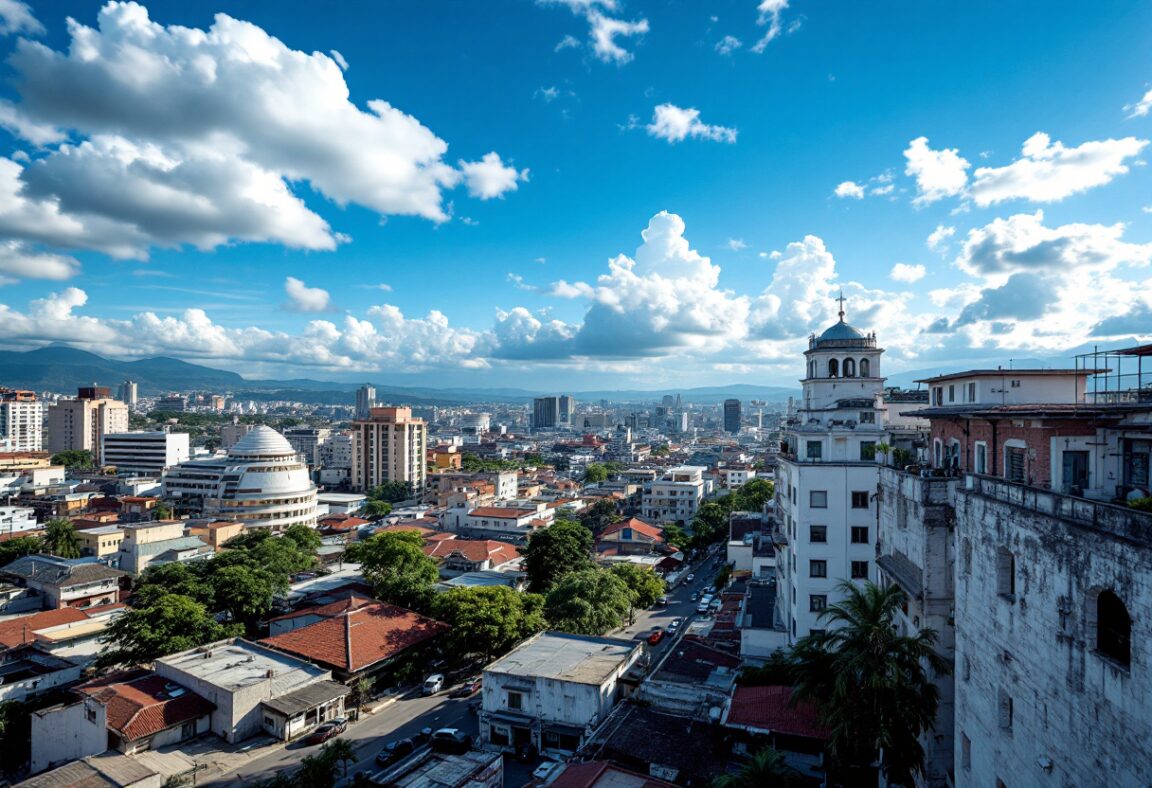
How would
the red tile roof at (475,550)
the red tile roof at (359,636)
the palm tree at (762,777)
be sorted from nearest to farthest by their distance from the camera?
the palm tree at (762,777), the red tile roof at (359,636), the red tile roof at (475,550)

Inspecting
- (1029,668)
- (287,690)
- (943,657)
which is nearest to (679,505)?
(287,690)

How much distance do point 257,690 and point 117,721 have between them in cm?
534

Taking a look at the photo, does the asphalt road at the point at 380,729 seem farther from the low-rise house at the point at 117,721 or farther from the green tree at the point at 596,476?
the green tree at the point at 596,476

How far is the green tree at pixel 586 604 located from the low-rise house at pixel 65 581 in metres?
36.3

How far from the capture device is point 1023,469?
55.9 ft

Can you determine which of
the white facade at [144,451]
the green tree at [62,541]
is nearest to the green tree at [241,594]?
the green tree at [62,541]

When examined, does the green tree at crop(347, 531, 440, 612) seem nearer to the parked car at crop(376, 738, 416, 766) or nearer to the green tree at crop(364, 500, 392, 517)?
the parked car at crop(376, 738, 416, 766)

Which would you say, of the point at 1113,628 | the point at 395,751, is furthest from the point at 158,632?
the point at 1113,628

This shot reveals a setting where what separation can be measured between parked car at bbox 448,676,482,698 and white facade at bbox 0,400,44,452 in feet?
569

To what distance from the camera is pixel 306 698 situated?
1181 inches

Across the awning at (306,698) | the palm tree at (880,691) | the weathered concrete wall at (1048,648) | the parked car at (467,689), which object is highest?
the weathered concrete wall at (1048,648)

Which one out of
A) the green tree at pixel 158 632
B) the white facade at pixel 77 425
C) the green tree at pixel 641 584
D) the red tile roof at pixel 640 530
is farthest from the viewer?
the white facade at pixel 77 425

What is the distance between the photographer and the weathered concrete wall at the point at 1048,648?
10422 mm

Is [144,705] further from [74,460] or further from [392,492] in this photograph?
[74,460]
